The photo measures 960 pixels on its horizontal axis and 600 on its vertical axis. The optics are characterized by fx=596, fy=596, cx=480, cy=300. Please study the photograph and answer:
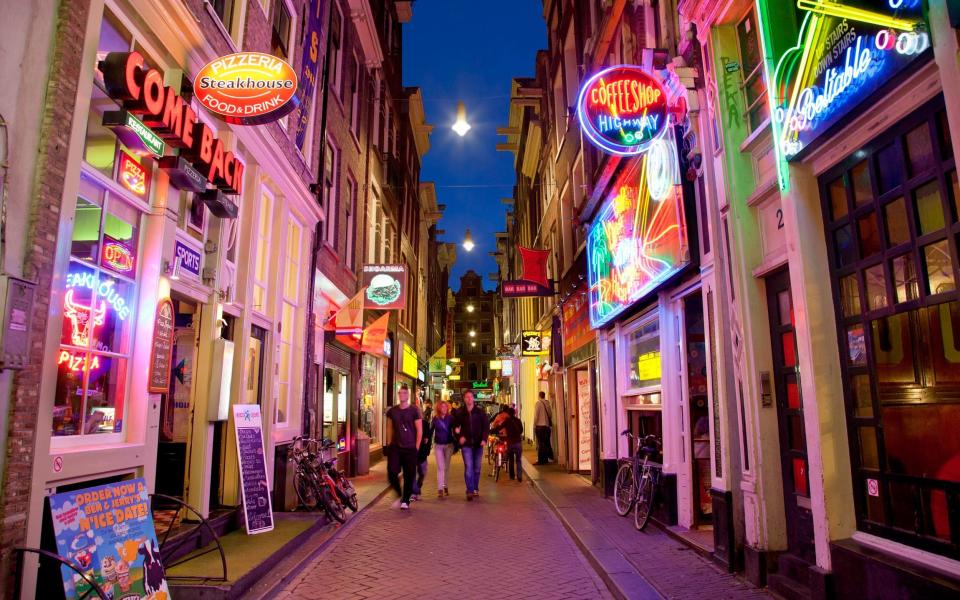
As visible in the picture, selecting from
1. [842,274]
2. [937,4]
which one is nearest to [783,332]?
[842,274]

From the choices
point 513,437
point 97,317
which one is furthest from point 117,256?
point 513,437

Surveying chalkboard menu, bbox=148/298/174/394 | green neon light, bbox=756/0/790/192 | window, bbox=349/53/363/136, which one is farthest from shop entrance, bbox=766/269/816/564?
window, bbox=349/53/363/136

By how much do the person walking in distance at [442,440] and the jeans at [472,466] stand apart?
489 mm

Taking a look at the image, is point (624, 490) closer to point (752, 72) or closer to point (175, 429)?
point (752, 72)

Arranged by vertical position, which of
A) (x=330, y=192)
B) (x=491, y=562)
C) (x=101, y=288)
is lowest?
(x=491, y=562)

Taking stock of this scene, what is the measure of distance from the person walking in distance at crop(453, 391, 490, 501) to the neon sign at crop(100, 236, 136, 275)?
7.35m

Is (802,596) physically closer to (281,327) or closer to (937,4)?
(937,4)

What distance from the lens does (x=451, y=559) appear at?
6.96 m

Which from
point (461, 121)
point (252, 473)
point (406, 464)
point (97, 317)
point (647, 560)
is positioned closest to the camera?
point (97, 317)

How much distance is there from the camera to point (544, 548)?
301 inches

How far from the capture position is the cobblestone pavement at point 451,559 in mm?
5723

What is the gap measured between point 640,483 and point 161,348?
646 centimetres

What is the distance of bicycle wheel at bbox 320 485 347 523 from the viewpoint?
29.0 ft

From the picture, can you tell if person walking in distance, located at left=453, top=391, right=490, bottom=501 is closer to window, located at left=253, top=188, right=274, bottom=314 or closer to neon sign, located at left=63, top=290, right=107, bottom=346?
window, located at left=253, top=188, right=274, bottom=314
